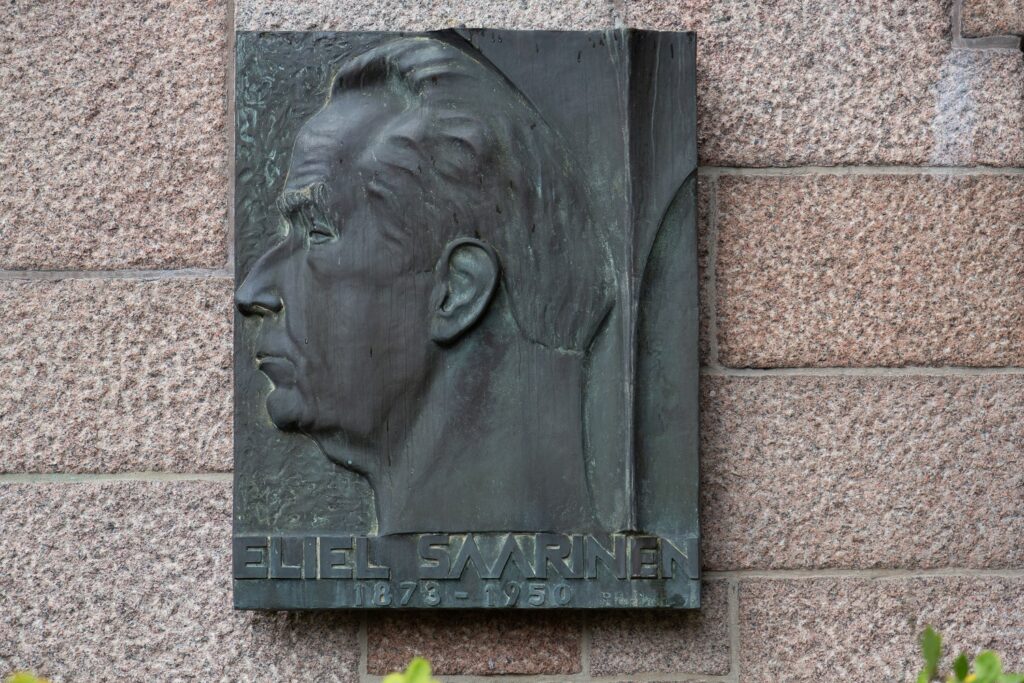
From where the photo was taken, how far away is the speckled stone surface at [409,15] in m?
2.74

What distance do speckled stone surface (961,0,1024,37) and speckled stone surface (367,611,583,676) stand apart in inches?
69.0

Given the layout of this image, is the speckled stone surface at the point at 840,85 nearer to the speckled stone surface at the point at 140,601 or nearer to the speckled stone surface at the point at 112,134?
the speckled stone surface at the point at 112,134

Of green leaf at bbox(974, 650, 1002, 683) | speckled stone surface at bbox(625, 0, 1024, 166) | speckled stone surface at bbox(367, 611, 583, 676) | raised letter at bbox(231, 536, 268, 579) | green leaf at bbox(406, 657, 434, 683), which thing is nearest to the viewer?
green leaf at bbox(406, 657, 434, 683)

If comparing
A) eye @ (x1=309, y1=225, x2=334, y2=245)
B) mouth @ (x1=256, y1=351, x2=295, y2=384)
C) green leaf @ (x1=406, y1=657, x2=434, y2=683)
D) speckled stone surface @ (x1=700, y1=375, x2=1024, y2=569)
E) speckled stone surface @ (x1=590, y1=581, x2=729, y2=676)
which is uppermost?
eye @ (x1=309, y1=225, x2=334, y2=245)

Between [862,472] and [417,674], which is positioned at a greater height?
[862,472]

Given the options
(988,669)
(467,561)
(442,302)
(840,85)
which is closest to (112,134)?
(442,302)

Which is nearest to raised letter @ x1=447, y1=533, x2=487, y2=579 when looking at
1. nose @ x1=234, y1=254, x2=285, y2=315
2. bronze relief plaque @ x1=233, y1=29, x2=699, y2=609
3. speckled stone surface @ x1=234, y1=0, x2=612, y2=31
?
bronze relief plaque @ x1=233, y1=29, x2=699, y2=609

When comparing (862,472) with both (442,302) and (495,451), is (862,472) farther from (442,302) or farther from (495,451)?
(442,302)

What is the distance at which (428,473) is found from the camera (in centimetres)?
256

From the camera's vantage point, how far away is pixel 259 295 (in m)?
2.56

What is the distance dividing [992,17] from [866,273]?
716 mm

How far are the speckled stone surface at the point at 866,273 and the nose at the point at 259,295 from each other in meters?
1.06

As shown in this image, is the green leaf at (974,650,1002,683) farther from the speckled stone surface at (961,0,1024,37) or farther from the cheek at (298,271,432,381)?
the speckled stone surface at (961,0,1024,37)

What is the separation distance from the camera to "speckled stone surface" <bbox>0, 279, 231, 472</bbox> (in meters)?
2.69
